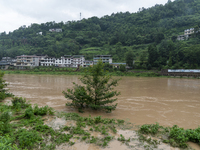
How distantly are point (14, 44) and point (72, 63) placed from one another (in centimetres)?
5488

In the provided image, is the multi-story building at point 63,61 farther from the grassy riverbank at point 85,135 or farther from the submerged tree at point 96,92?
the grassy riverbank at point 85,135

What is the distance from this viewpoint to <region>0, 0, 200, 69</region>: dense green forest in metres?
51.5

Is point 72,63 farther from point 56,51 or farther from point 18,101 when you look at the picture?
point 18,101

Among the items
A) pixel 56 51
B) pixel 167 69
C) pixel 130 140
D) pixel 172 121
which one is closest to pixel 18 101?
pixel 130 140

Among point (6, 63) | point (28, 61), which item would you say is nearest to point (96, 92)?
point (6, 63)

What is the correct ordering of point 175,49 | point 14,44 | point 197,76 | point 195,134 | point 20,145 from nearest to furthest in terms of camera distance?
point 20,145, point 195,134, point 197,76, point 175,49, point 14,44

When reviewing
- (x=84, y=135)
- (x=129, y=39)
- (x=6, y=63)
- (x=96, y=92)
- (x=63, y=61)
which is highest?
(x=129, y=39)

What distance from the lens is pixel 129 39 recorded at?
81.1 m

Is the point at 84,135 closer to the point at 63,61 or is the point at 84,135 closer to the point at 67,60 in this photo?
the point at 67,60

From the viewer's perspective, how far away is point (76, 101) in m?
9.48

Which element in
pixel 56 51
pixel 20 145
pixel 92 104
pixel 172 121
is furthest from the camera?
pixel 56 51

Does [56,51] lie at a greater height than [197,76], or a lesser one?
greater

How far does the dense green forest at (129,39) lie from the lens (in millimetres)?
51469

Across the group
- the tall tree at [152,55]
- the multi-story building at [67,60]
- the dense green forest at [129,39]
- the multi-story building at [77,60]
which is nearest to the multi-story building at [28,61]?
the dense green forest at [129,39]
